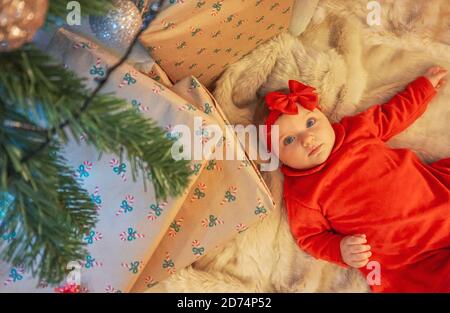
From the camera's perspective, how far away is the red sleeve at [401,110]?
1184 millimetres

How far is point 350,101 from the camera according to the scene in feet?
4.02

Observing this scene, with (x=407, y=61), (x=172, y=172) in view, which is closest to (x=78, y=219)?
(x=172, y=172)

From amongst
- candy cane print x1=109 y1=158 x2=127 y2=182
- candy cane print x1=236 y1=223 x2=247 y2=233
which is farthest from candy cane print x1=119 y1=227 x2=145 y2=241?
candy cane print x1=236 y1=223 x2=247 y2=233

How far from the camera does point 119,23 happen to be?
2.65ft

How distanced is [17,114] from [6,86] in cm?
6

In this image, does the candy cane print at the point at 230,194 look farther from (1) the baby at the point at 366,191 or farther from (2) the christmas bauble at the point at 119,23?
(2) the christmas bauble at the point at 119,23

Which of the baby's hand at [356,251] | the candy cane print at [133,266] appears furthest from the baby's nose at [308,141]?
the candy cane print at [133,266]

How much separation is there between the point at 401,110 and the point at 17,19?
94 cm

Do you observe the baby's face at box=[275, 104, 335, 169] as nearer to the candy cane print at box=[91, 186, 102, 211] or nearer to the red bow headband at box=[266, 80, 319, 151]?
the red bow headband at box=[266, 80, 319, 151]

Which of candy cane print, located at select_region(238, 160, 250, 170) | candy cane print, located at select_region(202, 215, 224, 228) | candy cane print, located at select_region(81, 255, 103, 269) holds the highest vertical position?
candy cane print, located at select_region(238, 160, 250, 170)

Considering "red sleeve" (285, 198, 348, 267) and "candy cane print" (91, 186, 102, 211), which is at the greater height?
"candy cane print" (91, 186, 102, 211)

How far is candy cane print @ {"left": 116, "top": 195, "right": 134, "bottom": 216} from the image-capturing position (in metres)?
0.94

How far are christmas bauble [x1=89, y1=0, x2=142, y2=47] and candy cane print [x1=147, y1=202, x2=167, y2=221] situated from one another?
0.31m

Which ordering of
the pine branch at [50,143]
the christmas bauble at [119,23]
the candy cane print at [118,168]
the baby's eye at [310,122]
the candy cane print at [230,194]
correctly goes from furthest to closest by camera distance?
the baby's eye at [310,122] → the candy cane print at [230,194] → the candy cane print at [118,168] → the christmas bauble at [119,23] → the pine branch at [50,143]
